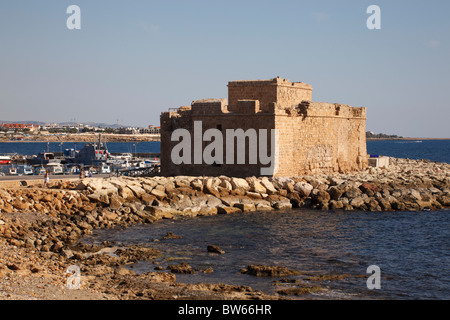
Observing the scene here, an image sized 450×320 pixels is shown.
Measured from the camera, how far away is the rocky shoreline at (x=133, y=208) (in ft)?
38.4

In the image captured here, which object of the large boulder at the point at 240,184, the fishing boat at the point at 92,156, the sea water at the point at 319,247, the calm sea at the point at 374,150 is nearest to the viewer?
the sea water at the point at 319,247

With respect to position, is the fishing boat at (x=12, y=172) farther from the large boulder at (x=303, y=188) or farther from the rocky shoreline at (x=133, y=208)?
the large boulder at (x=303, y=188)

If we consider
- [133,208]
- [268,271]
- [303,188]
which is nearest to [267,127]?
[303,188]

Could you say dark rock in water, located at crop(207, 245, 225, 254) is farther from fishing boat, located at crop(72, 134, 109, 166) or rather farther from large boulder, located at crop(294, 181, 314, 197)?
fishing boat, located at crop(72, 134, 109, 166)

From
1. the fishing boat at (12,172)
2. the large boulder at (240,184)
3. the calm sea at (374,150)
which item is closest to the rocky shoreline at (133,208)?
the large boulder at (240,184)

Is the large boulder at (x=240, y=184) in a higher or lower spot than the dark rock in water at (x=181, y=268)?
higher

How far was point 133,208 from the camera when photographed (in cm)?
2144

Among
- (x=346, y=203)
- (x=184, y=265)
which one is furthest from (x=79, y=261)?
(x=346, y=203)

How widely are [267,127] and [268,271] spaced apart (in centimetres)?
1282

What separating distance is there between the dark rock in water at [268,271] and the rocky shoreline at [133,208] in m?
1.59

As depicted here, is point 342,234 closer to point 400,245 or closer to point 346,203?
point 400,245

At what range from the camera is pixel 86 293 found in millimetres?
10992

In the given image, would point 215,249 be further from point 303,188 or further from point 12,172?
point 12,172
